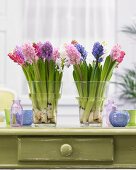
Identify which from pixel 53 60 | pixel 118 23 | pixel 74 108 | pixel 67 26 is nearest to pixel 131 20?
pixel 118 23

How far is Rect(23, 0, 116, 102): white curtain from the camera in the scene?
503 cm

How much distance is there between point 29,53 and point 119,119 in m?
0.44

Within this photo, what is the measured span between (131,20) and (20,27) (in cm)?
121

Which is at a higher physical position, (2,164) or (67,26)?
(67,26)

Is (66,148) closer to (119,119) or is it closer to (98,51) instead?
(119,119)

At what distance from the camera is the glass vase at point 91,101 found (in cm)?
178

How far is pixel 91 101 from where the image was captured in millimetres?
1793

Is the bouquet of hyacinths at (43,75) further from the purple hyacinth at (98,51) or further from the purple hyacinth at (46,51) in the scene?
the purple hyacinth at (98,51)

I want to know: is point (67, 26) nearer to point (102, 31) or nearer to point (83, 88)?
point (102, 31)

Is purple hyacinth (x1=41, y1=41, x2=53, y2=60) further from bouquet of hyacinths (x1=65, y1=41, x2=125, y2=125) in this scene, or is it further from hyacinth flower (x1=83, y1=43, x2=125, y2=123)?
hyacinth flower (x1=83, y1=43, x2=125, y2=123)

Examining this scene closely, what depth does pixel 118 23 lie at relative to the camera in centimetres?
505

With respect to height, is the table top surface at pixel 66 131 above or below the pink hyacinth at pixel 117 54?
below

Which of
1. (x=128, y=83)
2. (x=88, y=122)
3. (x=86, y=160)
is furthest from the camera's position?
(x=128, y=83)

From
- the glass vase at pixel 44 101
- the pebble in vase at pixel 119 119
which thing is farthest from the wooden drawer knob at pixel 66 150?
the pebble in vase at pixel 119 119
